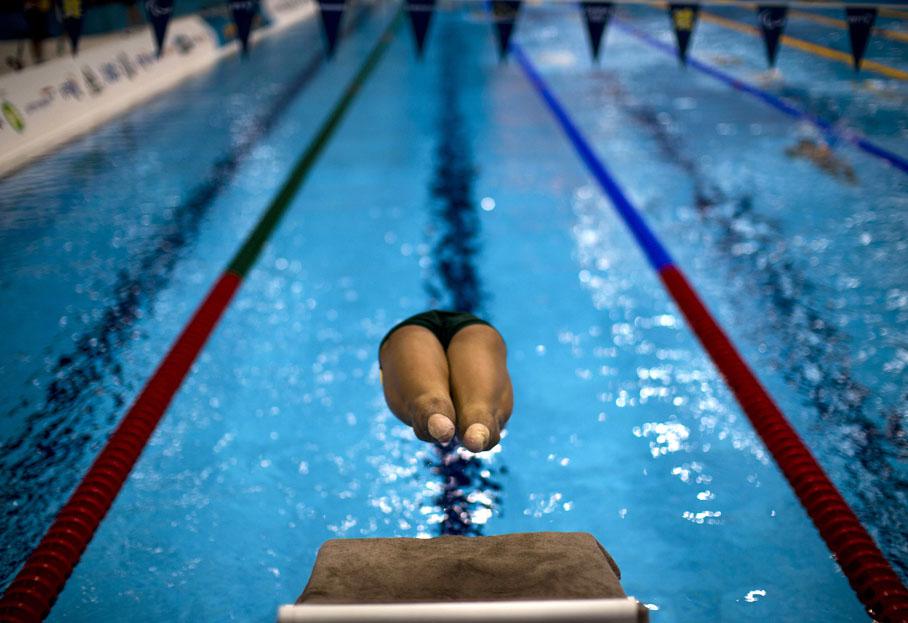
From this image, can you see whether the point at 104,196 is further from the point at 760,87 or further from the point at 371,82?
the point at 760,87

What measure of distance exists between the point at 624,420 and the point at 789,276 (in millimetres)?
1465

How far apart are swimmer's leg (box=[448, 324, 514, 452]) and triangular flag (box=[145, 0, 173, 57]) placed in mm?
3735

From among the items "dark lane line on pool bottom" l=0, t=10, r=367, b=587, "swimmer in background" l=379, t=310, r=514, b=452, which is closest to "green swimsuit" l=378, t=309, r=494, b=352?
"swimmer in background" l=379, t=310, r=514, b=452

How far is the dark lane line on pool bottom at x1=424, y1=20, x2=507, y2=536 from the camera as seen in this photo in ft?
7.64

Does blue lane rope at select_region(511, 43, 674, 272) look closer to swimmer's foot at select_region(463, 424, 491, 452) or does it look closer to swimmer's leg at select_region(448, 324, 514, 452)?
swimmer's leg at select_region(448, 324, 514, 452)

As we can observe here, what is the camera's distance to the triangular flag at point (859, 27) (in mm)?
5367

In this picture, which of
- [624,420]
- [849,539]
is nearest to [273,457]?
[624,420]

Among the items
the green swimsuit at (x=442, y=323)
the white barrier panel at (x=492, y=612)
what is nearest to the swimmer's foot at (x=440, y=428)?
the green swimsuit at (x=442, y=323)

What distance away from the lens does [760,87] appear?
7.14 metres

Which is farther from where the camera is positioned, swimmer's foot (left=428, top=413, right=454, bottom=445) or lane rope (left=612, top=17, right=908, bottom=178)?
lane rope (left=612, top=17, right=908, bottom=178)

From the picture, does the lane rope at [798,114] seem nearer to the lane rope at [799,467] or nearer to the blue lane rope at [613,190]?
the blue lane rope at [613,190]

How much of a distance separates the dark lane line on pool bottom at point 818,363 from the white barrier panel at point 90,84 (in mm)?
4570

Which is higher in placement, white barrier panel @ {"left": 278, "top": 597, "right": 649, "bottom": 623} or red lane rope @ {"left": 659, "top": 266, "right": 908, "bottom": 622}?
white barrier panel @ {"left": 278, "top": 597, "right": 649, "bottom": 623}

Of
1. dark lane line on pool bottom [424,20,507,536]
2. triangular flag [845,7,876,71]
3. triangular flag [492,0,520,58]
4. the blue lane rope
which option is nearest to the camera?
dark lane line on pool bottom [424,20,507,536]
